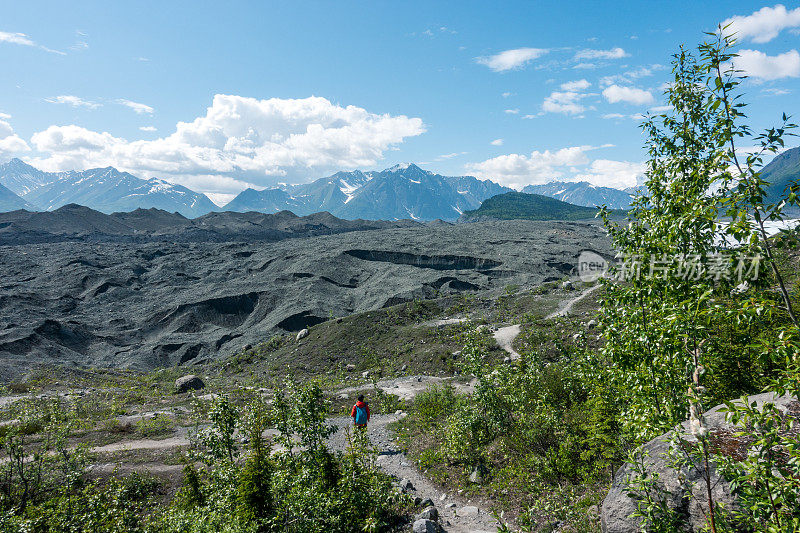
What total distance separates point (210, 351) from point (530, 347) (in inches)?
1340

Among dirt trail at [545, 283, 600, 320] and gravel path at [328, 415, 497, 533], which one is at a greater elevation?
dirt trail at [545, 283, 600, 320]

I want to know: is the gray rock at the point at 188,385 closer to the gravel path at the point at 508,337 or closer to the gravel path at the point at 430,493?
the gravel path at the point at 430,493

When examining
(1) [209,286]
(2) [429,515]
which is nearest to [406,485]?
(2) [429,515]

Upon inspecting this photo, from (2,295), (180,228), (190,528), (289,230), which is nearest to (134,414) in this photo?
(190,528)

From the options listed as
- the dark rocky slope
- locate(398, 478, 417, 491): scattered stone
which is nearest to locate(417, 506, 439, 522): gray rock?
locate(398, 478, 417, 491): scattered stone

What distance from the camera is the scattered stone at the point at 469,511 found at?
9711 millimetres

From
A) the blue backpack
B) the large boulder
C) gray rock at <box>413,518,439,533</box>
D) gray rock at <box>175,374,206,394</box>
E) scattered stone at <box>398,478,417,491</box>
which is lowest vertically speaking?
gray rock at <box>175,374,206,394</box>

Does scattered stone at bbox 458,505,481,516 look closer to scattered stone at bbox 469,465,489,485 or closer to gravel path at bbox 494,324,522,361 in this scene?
scattered stone at bbox 469,465,489,485

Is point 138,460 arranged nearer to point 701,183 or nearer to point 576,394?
point 576,394

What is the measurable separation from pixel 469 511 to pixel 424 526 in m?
1.70

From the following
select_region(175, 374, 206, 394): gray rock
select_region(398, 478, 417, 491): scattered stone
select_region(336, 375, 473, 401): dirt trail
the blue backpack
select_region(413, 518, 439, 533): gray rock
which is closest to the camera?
select_region(413, 518, 439, 533): gray rock

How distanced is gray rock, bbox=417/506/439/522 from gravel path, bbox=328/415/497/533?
0.25 metres

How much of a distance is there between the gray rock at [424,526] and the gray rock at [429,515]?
287mm

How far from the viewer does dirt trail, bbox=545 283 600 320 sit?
34.1 m
